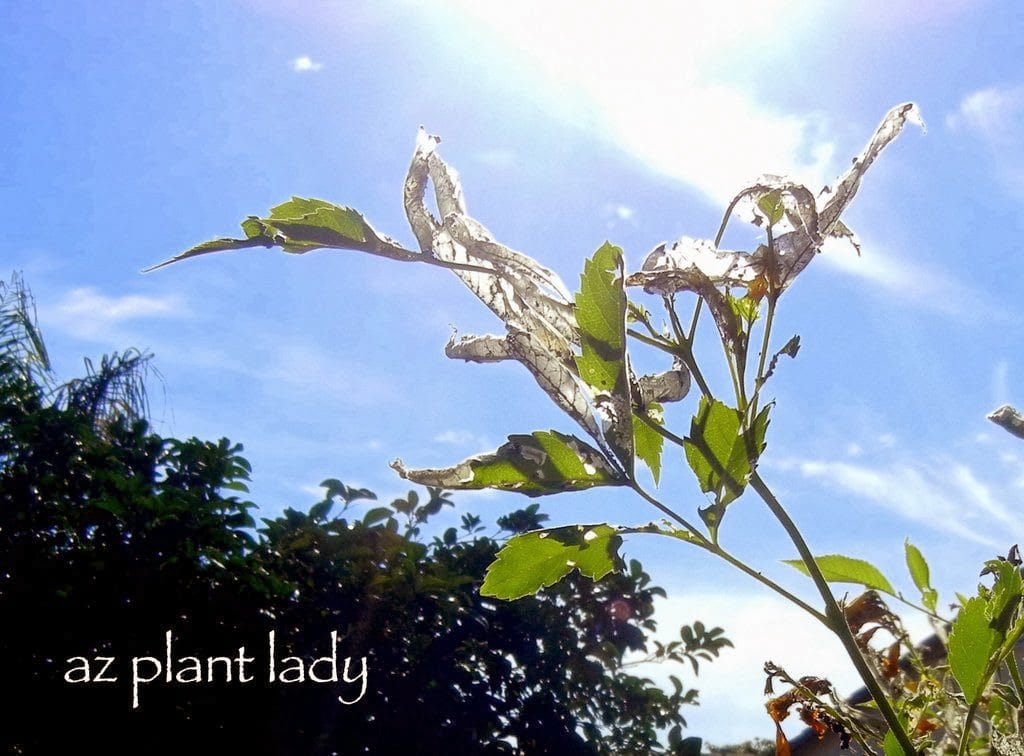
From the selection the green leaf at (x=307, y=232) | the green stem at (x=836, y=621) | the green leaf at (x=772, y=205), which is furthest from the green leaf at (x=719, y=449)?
the green leaf at (x=307, y=232)

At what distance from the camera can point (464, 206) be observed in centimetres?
72

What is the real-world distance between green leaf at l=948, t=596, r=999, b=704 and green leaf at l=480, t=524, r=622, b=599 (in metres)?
0.27

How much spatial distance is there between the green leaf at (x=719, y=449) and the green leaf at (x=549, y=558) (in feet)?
0.32

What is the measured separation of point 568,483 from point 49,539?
4.53m

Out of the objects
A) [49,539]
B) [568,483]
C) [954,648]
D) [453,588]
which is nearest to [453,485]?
[568,483]

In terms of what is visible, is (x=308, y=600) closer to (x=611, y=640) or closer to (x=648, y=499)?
(x=611, y=640)

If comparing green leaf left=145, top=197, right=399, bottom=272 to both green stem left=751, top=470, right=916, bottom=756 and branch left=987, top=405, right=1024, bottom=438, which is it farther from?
branch left=987, top=405, right=1024, bottom=438

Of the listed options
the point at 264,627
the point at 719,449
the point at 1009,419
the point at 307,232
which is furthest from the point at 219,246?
the point at 264,627

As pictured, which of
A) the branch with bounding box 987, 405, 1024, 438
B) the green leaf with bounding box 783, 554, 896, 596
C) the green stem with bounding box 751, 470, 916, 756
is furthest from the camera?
the green leaf with bounding box 783, 554, 896, 596

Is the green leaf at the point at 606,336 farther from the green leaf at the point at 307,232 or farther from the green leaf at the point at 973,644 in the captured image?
the green leaf at the point at 973,644

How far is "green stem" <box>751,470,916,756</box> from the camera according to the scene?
589mm

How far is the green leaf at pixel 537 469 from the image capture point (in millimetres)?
630

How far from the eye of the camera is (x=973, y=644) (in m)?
0.63

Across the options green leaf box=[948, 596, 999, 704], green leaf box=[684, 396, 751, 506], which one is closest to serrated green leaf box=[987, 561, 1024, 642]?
green leaf box=[948, 596, 999, 704]
